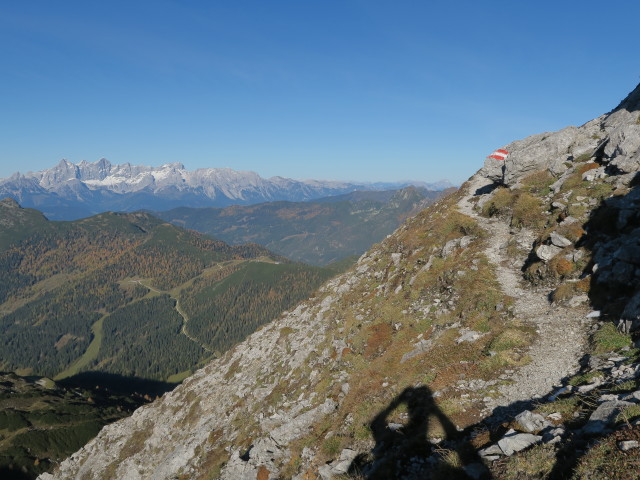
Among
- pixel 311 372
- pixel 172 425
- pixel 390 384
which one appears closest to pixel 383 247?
pixel 311 372

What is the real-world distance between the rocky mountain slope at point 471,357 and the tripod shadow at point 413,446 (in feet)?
0.30

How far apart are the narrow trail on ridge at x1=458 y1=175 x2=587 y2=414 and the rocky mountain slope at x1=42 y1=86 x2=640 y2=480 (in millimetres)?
126

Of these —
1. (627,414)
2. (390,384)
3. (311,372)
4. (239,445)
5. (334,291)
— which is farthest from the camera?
(334,291)

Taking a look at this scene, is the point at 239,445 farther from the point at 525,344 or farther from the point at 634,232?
the point at 634,232

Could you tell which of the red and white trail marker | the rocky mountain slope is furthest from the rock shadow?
the red and white trail marker

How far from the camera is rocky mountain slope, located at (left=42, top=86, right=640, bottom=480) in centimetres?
1504

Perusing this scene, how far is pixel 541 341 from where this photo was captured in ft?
77.2

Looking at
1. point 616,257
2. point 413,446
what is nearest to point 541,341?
point 616,257

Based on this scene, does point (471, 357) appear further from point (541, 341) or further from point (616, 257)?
point (616, 257)

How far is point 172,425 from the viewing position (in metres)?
59.0

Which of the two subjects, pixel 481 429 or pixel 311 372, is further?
pixel 311 372

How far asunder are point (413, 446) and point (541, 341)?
1209cm

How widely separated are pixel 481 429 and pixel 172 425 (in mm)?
57941

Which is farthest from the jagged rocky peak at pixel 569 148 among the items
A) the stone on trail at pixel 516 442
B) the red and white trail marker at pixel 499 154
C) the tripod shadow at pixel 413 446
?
the stone on trail at pixel 516 442
